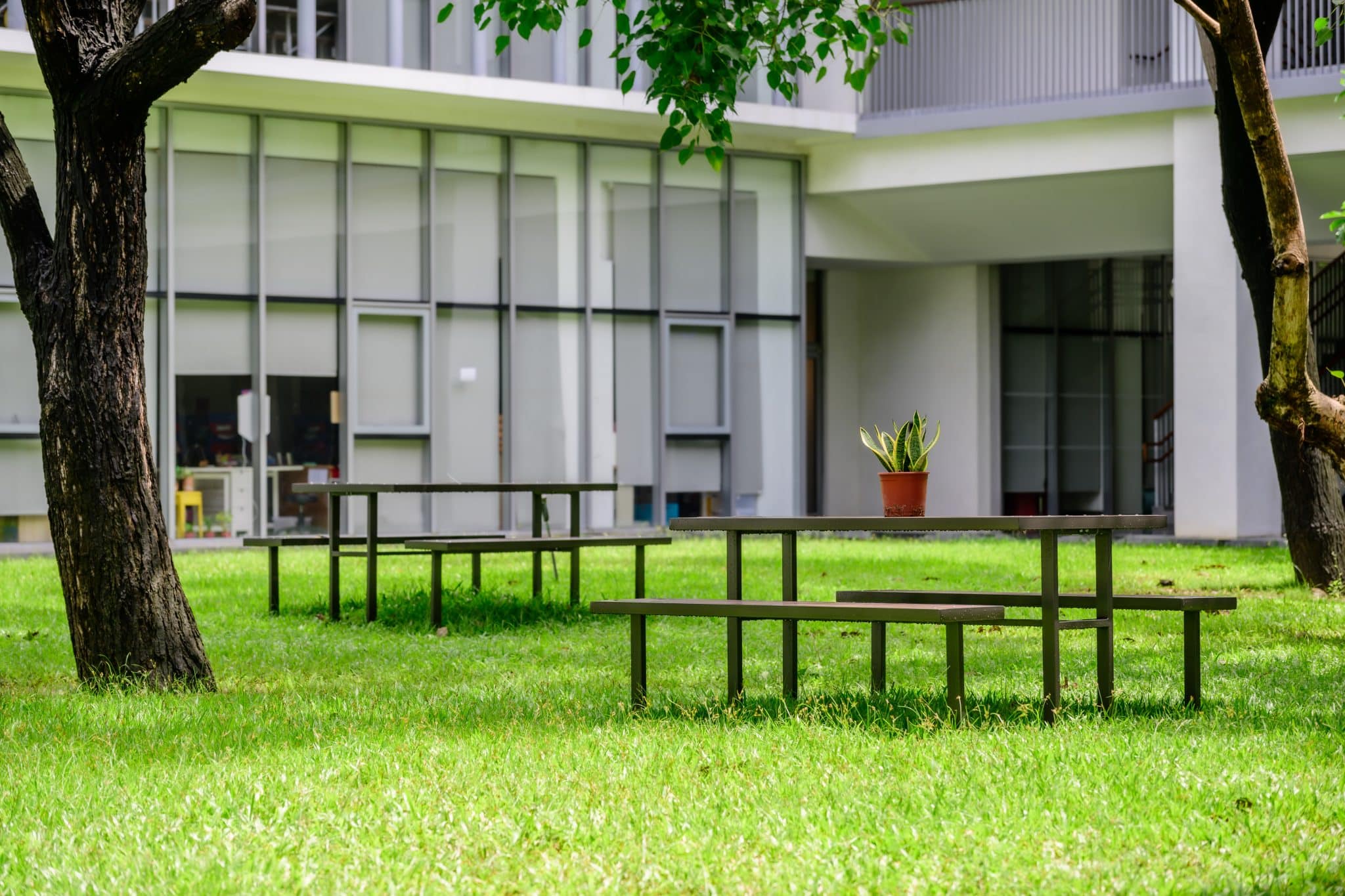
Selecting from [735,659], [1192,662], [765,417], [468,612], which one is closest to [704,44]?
[468,612]

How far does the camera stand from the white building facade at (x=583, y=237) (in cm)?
1858

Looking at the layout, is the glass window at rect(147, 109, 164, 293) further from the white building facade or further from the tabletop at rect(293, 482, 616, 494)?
the tabletop at rect(293, 482, 616, 494)

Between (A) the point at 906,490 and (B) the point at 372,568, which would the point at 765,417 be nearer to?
(B) the point at 372,568

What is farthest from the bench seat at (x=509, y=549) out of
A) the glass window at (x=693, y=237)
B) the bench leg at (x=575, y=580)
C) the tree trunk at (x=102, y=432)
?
the glass window at (x=693, y=237)

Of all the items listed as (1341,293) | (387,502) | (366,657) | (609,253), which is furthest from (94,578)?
(1341,293)

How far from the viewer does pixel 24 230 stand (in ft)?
22.9

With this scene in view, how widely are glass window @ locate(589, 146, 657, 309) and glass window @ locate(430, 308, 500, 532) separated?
5.44 ft

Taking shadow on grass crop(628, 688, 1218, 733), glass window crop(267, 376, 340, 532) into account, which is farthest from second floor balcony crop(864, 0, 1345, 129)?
shadow on grass crop(628, 688, 1218, 733)

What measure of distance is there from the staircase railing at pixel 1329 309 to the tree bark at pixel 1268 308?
10.6 metres

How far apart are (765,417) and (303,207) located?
22.4ft

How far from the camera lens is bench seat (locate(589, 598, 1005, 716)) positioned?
544 cm

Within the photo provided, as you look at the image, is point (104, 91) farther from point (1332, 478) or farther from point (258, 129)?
point (258, 129)

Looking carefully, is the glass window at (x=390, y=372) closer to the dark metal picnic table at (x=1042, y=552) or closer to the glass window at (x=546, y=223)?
the glass window at (x=546, y=223)

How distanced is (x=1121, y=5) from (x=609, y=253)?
7268 millimetres
